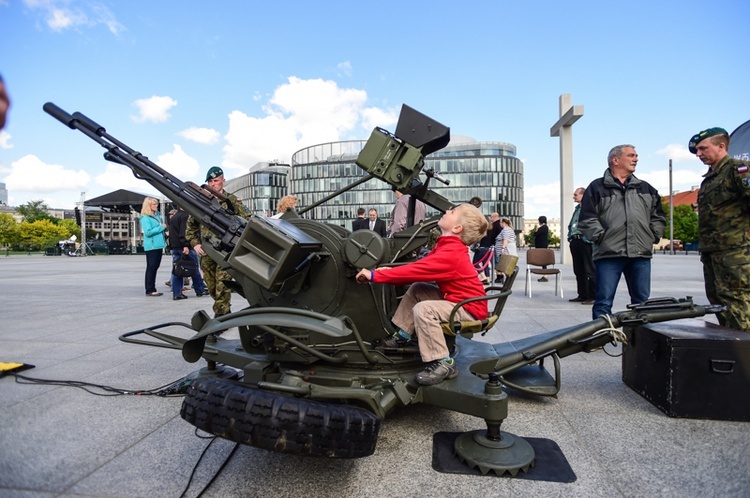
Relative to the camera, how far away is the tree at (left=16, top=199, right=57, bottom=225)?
7900 centimetres

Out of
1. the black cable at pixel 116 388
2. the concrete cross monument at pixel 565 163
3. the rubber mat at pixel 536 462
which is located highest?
the concrete cross monument at pixel 565 163

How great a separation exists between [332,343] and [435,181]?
6587cm

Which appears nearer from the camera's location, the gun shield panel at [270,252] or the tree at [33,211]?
the gun shield panel at [270,252]

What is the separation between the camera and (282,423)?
6.02 ft

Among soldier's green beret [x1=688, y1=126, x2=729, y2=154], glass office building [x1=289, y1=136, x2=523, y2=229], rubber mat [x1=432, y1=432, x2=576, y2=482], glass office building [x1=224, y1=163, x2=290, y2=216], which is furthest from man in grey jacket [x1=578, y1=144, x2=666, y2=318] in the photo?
glass office building [x1=224, y1=163, x2=290, y2=216]

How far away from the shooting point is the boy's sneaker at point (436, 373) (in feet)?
8.28

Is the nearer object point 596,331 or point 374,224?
point 596,331

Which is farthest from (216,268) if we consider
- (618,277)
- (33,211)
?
(33,211)

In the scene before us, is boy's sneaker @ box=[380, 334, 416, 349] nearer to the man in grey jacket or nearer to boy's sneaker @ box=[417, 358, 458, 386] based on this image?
boy's sneaker @ box=[417, 358, 458, 386]

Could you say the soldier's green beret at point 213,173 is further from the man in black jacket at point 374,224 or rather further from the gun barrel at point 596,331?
the man in black jacket at point 374,224

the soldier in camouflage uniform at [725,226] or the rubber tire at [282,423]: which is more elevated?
the soldier in camouflage uniform at [725,226]

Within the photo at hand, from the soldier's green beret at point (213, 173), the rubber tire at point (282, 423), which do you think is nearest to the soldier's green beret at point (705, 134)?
the rubber tire at point (282, 423)

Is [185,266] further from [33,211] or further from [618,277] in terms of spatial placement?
[33,211]

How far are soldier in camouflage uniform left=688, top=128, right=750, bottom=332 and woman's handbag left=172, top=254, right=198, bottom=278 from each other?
755 cm
